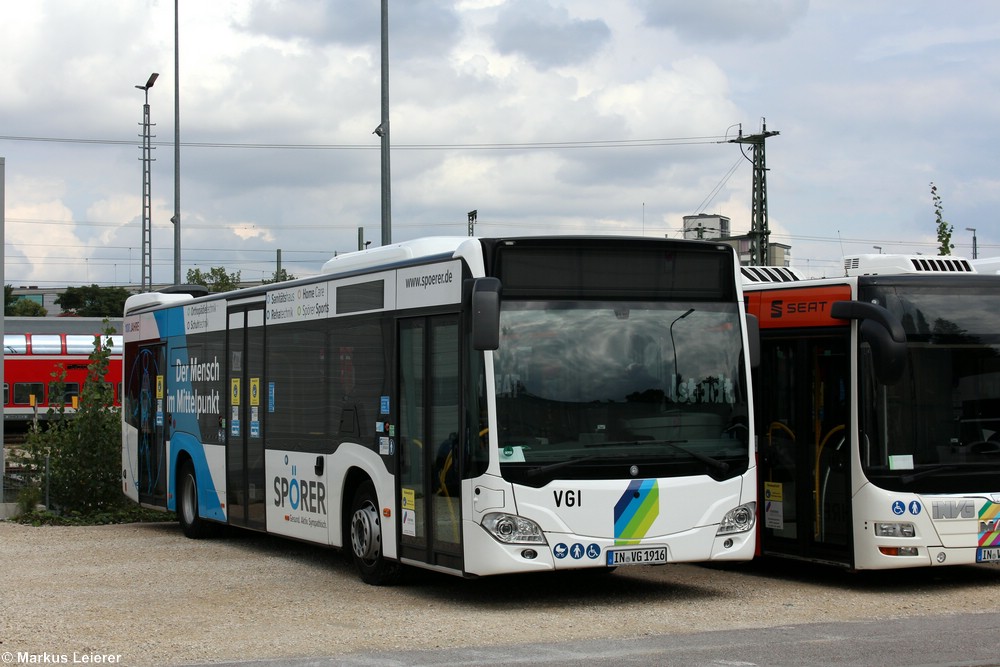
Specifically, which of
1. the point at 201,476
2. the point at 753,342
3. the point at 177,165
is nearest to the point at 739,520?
the point at 753,342

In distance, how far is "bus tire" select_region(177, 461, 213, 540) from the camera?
58.0ft

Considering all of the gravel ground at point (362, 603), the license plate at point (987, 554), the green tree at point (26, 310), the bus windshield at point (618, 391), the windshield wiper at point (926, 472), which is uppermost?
the green tree at point (26, 310)

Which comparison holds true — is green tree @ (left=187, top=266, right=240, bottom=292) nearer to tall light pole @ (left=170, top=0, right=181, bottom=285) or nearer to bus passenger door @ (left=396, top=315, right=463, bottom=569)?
tall light pole @ (left=170, top=0, right=181, bottom=285)

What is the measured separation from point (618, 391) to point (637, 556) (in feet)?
4.38

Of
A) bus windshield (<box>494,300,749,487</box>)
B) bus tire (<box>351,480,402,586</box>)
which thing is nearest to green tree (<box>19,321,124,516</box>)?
bus tire (<box>351,480,402,586</box>)

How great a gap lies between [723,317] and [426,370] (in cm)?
257

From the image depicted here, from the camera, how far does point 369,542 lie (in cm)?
1255

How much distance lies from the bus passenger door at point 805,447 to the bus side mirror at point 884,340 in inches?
25.9

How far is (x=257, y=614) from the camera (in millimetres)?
10883

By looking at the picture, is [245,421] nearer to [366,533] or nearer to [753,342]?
[366,533]

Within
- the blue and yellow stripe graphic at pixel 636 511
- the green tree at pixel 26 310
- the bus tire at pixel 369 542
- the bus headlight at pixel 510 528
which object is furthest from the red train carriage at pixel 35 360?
the green tree at pixel 26 310

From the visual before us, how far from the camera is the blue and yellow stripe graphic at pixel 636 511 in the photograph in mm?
10922

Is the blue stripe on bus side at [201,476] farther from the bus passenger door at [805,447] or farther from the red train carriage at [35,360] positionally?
the red train carriage at [35,360]

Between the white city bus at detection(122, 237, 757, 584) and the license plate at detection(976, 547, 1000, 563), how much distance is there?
2206 mm
